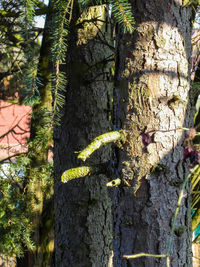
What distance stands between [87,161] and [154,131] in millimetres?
987

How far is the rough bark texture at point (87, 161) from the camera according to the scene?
2.03 meters

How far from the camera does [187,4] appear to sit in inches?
46.3

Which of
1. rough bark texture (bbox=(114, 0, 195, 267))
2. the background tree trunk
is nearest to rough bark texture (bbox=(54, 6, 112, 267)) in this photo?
rough bark texture (bbox=(114, 0, 195, 267))

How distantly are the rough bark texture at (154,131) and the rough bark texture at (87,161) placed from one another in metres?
0.87

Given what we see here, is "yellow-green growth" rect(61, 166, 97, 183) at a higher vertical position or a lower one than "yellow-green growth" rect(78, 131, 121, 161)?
lower

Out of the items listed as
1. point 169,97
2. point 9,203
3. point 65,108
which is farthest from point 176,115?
point 9,203

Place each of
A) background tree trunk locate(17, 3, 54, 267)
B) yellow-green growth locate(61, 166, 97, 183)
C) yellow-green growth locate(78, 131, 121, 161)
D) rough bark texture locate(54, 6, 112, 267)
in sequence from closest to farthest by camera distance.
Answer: yellow-green growth locate(78, 131, 121, 161)
yellow-green growth locate(61, 166, 97, 183)
rough bark texture locate(54, 6, 112, 267)
background tree trunk locate(17, 3, 54, 267)

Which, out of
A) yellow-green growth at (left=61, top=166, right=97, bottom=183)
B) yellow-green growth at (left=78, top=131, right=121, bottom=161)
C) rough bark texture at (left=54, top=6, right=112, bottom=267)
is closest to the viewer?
yellow-green growth at (left=78, top=131, right=121, bottom=161)

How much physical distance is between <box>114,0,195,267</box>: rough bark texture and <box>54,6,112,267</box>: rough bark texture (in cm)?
87

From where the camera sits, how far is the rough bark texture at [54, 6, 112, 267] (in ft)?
6.66

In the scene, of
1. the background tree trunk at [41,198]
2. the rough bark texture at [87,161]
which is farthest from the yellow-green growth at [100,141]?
the background tree trunk at [41,198]

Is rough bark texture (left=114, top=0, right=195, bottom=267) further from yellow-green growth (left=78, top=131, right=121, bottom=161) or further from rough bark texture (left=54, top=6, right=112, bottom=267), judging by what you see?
rough bark texture (left=54, top=6, right=112, bottom=267)

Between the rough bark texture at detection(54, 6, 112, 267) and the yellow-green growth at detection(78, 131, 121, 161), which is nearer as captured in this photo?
the yellow-green growth at detection(78, 131, 121, 161)

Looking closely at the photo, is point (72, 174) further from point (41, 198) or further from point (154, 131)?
point (41, 198)
